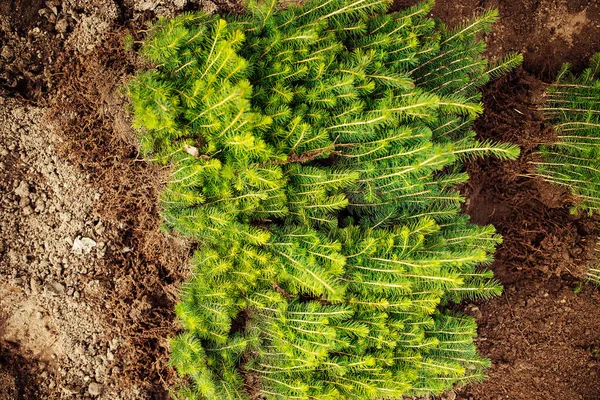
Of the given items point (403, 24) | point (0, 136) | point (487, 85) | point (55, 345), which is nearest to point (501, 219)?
point (487, 85)

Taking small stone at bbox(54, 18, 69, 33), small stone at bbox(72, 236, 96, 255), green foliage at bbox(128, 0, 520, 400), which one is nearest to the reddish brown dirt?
green foliage at bbox(128, 0, 520, 400)

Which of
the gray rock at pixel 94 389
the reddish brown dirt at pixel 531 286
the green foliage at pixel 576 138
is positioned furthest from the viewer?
the reddish brown dirt at pixel 531 286

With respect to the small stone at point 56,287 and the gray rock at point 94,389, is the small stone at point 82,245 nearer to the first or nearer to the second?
the small stone at point 56,287

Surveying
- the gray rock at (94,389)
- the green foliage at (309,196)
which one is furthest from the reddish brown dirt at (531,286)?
the gray rock at (94,389)

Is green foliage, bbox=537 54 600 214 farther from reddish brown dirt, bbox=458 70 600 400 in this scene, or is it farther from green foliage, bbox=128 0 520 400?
green foliage, bbox=128 0 520 400

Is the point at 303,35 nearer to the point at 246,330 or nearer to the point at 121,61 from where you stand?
the point at 121,61
